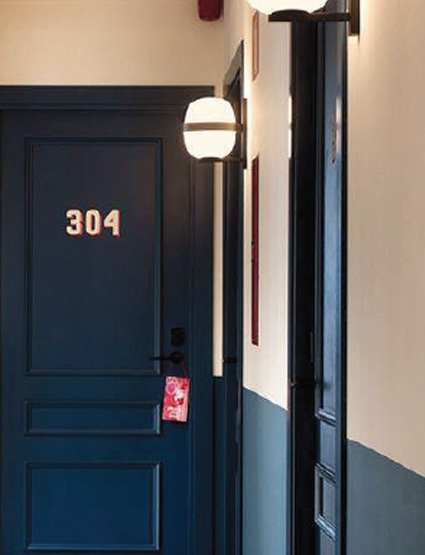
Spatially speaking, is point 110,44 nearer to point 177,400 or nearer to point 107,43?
point 107,43

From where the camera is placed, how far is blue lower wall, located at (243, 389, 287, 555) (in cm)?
354

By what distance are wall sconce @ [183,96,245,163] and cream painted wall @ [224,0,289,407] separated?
0.11m

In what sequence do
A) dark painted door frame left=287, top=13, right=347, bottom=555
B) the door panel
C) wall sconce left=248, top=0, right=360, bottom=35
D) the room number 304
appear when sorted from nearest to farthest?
wall sconce left=248, top=0, right=360, bottom=35 → the door panel → dark painted door frame left=287, top=13, right=347, bottom=555 → the room number 304

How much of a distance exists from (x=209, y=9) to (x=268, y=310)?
7.98 feet

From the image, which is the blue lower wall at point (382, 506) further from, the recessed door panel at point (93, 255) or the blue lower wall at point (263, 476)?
the recessed door panel at point (93, 255)

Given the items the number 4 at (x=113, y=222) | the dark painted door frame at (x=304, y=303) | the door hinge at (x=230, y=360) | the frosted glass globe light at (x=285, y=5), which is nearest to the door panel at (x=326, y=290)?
the dark painted door frame at (x=304, y=303)

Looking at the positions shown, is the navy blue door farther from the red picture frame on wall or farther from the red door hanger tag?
the red picture frame on wall

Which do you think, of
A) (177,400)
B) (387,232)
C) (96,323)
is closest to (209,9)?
(96,323)

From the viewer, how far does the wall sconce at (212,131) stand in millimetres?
4641

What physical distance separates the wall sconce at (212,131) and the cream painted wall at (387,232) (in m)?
2.26

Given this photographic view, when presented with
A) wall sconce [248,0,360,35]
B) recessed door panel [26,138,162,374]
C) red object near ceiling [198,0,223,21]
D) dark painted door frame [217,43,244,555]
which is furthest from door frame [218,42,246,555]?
wall sconce [248,0,360,35]

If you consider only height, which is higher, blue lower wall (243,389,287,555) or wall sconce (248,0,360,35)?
wall sconce (248,0,360,35)

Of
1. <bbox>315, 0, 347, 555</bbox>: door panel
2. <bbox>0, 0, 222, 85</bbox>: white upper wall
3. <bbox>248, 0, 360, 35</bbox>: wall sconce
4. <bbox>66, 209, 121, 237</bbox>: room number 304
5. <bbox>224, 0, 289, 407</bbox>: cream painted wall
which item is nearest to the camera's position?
<bbox>248, 0, 360, 35</bbox>: wall sconce

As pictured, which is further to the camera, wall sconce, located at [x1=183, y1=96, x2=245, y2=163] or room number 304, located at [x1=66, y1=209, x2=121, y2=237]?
room number 304, located at [x1=66, y1=209, x2=121, y2=237]
